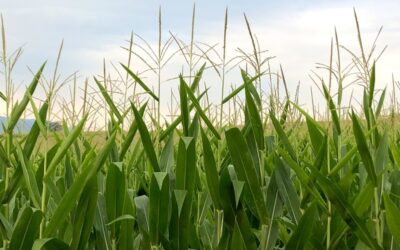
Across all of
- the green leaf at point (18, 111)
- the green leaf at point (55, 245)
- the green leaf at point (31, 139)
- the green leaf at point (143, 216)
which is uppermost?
the green leaf at point (18, 111)

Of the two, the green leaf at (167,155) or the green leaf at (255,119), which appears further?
the green leaf at (167,155)

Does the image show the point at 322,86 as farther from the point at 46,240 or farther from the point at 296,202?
the point at 46,240

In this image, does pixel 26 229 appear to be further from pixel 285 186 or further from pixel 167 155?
pixel 285 186

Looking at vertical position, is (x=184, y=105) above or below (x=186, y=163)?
above

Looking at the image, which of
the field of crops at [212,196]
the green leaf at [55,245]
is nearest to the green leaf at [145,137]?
the field of crops at [212,196]

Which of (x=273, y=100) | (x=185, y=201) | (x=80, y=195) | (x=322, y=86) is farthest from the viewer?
(x=273, y=100)

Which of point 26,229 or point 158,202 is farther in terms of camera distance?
point 158,202

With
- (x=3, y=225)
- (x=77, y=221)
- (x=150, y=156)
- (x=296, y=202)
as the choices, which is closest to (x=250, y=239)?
(x=296, y=202)

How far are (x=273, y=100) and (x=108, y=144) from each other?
0.81 m

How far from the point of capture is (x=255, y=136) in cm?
150

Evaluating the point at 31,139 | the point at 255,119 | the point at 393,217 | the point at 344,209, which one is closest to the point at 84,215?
the point at 31,139

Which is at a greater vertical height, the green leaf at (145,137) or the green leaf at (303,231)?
the green leaf at (145,137)

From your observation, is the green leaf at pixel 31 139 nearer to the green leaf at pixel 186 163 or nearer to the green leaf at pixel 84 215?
the green leaf at pixel 84 215

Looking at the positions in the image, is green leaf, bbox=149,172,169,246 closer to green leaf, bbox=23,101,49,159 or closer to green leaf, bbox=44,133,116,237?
green leaf, bbox=44,133,116,237
